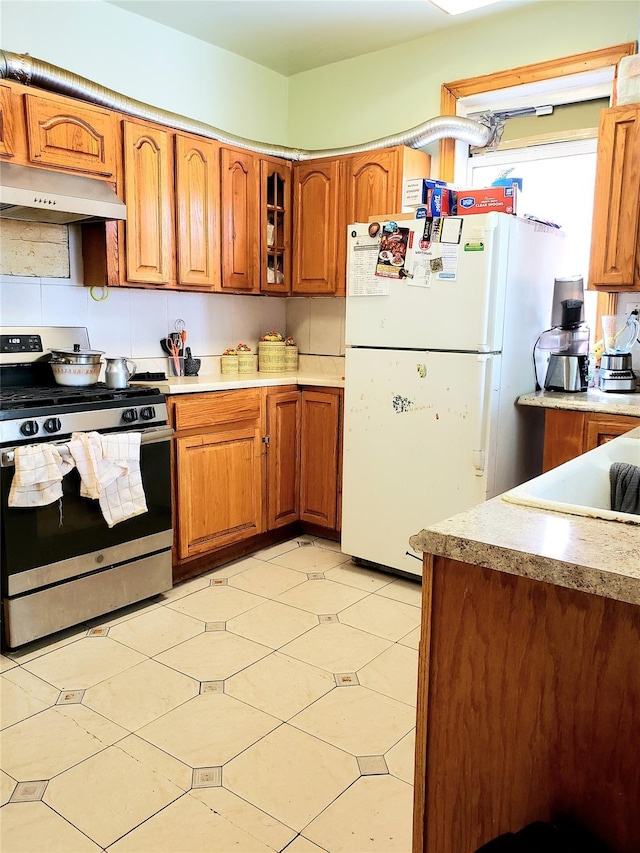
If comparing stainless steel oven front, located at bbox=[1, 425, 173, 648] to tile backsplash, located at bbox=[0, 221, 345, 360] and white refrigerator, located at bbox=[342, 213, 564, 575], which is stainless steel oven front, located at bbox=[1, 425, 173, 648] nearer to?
tile backsplash, located at bbox=[0, 221, 345, 360]

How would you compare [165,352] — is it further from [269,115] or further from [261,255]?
[269,115]

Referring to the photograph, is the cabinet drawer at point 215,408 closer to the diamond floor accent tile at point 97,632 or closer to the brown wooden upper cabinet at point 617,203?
the diamond floor accent tile at point 97,632

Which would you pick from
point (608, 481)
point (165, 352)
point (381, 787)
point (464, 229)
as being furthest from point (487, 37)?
point (381, 787)

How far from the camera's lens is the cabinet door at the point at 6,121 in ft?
8.57

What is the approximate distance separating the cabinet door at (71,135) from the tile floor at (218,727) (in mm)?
1946

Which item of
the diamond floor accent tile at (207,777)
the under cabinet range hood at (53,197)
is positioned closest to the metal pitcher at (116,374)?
the under cabinet range hood at (53,197)

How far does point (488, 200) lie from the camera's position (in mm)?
2900

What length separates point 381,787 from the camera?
72.6 inches

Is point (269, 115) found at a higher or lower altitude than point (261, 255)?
higher

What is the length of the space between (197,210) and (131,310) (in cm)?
62

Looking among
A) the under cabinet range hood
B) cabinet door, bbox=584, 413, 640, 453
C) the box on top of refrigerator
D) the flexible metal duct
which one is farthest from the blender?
the under cabinet range hood

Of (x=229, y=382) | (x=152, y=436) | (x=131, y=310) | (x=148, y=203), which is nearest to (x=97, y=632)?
(x=152, y=436)

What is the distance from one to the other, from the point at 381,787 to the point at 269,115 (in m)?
3.78

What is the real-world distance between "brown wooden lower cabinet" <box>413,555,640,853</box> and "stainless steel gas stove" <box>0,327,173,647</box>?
6.06 feet
